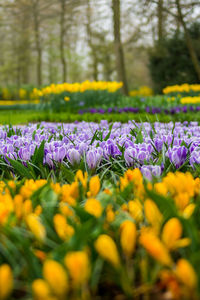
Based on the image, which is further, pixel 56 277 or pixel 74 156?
pixel 74 156

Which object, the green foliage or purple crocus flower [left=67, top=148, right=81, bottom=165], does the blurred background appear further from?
purple crocus flower [left=67, top=148, right=81, bottom=165]

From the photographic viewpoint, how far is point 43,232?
0.88 meters

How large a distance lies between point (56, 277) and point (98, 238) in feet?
0.73

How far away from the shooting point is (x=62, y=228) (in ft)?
2.82

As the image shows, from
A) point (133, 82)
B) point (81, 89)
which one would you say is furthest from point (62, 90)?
point (133, 82)

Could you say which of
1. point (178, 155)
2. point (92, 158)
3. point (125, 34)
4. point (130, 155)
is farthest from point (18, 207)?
point (125, 34)

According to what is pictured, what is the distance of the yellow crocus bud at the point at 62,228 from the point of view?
0.85m

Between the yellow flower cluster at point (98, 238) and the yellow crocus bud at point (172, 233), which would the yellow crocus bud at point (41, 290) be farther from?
the yellow crocus bud at point (172, 233)

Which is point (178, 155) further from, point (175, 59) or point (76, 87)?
point (175, 59)

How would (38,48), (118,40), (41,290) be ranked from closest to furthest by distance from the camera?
(41,290), (118,40), (38,48)

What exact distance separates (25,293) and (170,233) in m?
0.43

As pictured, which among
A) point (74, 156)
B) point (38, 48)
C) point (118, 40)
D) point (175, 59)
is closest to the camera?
point (74, 156)

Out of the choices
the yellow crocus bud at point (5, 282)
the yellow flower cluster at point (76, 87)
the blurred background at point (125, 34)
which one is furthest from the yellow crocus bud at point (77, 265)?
the blurred background at point (125, 34)

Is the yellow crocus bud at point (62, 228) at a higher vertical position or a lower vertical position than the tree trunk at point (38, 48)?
lower
